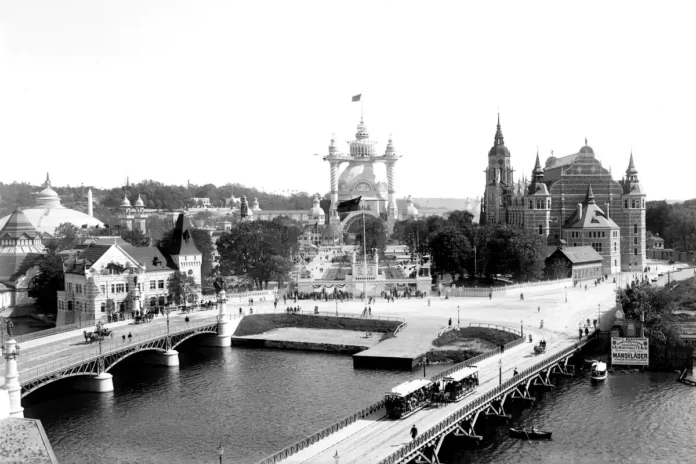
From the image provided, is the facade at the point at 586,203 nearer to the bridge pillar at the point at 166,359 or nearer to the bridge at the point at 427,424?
the bridge at the point at 427,424

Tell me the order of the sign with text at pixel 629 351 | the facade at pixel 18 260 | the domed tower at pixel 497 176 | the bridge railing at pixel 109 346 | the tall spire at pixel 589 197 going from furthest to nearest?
the domed tower at pixel 497 176, the tall spire at pixel 589 197, the facade at pixel 18 260, the sign with text at pixel 629 351, the bridge railing at pixel 109 346

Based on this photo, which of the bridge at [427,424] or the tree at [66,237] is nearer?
the bridge at [427,424]

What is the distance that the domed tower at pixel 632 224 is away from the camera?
125438 mm

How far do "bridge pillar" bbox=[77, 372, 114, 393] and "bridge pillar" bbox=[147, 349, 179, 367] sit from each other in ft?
29.0

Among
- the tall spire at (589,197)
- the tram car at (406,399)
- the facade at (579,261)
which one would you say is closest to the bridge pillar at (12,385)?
the tram car at (406,399)

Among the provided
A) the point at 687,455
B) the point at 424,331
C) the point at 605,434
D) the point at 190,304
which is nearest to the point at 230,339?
the point at 190,304

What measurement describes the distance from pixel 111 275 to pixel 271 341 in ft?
68.5

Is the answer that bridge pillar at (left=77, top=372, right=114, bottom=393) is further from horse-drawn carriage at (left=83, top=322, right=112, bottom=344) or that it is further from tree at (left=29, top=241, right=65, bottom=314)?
tree at (left=29, top=241, right=65, bottom=314)

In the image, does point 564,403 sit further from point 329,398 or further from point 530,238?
point 530,238

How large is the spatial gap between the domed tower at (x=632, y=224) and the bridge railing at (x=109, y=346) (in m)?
71.8

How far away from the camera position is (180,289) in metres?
88.8

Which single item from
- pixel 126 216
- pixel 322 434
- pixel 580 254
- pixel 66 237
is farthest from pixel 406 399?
pixel 126 216

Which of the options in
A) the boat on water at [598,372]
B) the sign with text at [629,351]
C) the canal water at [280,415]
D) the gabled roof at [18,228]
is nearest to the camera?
the canal water at [280,415]

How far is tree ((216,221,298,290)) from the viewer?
100875mm
